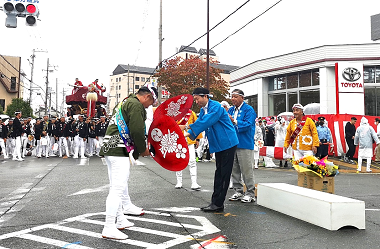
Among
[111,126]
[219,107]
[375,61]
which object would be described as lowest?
[111,126]

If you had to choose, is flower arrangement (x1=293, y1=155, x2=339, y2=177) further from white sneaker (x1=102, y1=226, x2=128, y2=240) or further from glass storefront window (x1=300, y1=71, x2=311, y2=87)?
glass storefront window (x1=300, y1=71, x2=311, y2=87)

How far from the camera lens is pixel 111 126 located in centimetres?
455

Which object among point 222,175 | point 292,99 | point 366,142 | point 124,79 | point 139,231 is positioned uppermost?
point 124,79

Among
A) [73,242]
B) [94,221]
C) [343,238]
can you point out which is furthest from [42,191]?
[343,238]

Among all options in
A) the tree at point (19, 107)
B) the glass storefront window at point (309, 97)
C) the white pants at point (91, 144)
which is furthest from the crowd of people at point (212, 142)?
the tree at point (19, 107)

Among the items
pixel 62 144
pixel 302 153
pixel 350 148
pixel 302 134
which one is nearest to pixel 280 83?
pixel 350 148

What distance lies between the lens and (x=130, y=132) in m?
4.34

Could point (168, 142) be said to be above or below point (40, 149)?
above

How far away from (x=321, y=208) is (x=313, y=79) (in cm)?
2446

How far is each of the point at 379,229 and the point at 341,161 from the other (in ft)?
40.1

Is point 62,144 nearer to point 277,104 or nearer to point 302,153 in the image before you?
point 302,153

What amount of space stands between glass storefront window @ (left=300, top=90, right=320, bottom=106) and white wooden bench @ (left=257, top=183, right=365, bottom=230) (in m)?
23.2

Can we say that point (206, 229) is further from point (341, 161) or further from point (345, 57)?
point (345, 57)

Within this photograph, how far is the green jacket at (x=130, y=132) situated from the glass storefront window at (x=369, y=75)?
25463mm
